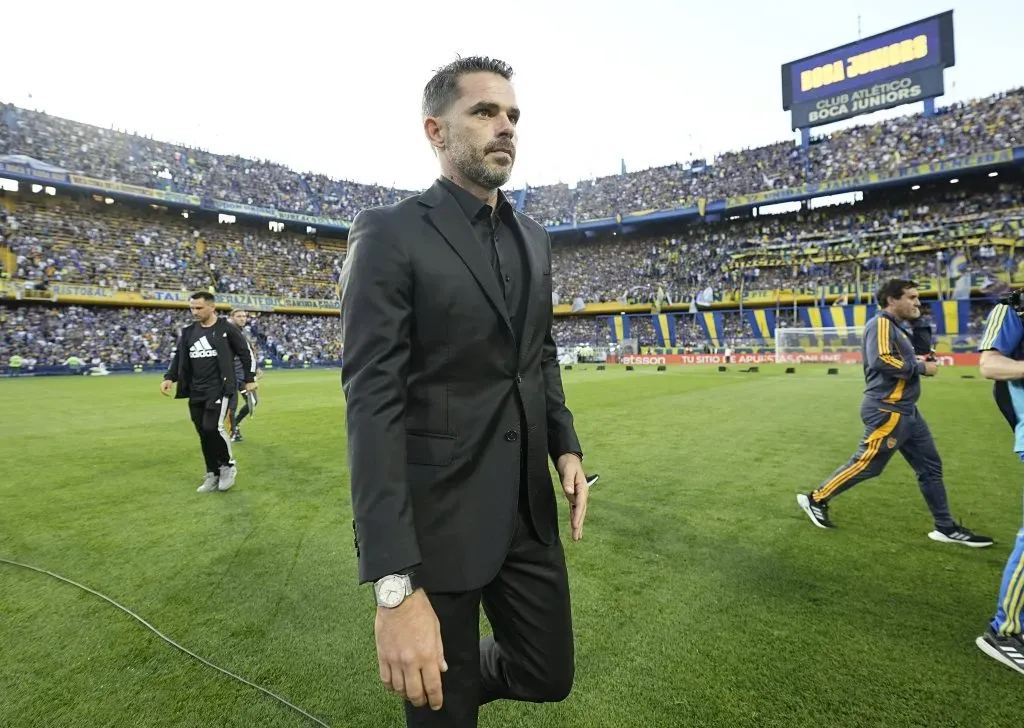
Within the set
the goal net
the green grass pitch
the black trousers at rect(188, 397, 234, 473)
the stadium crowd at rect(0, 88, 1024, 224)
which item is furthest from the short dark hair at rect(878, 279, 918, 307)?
the stadium crowd at rect(0, 88, 1024, 224)

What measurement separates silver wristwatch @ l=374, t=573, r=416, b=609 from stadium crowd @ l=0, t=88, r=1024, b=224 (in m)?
45.0

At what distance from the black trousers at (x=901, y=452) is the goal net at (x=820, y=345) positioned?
26636 mm

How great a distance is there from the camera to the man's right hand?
1.24 meters

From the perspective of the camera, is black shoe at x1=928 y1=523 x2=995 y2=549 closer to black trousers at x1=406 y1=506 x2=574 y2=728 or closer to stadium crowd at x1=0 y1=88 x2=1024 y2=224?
black trousers at x1=406 y1=506 x2=574 y2=728

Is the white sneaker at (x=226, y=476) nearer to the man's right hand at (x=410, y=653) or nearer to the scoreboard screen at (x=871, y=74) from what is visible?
the man's right hand at (x=410, y=653)

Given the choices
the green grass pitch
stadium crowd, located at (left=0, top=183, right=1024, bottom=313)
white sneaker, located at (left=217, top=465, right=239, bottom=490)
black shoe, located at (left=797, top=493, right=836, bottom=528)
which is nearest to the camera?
the green grass pitch

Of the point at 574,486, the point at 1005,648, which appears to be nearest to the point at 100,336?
the point at 574,486

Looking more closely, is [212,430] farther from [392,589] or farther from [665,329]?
[665,329]

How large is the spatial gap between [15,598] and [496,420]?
12.9ft

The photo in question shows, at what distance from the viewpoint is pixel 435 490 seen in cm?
149

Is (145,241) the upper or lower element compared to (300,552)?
upper

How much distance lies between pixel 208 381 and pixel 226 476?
1.11 m

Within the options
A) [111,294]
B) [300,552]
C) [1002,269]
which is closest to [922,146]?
[1002,269]

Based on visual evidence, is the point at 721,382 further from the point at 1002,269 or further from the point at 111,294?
the point at 111,294
